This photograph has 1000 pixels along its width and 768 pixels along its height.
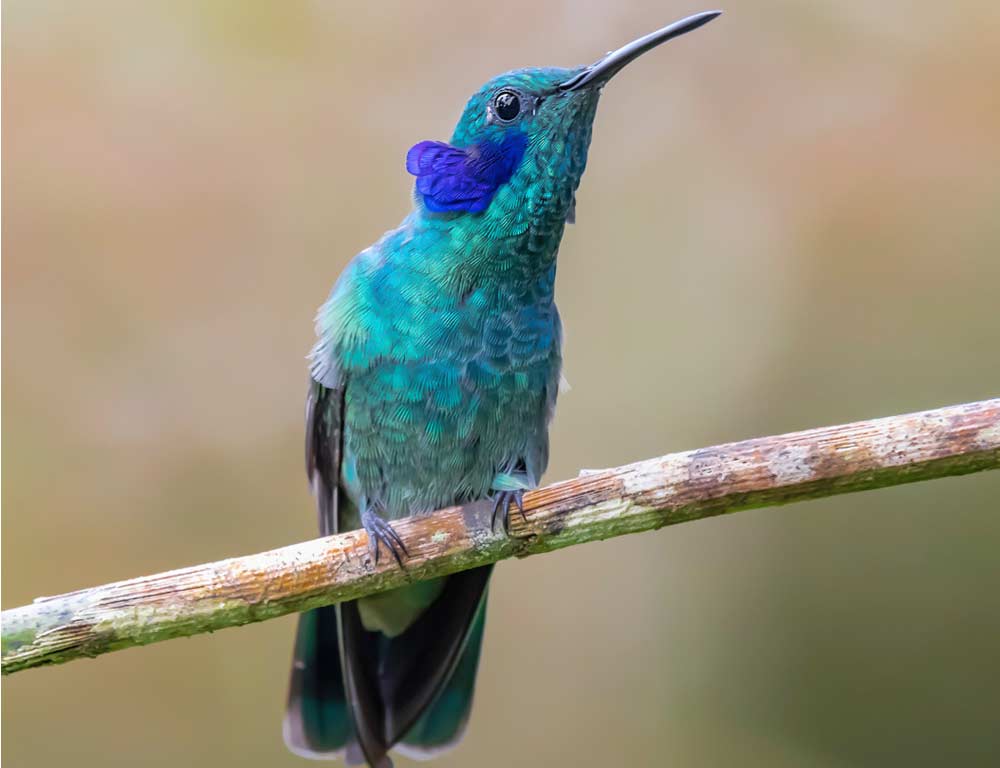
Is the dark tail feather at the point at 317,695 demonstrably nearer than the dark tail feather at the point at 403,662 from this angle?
No

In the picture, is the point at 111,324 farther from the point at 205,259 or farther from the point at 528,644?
the point at 528,644

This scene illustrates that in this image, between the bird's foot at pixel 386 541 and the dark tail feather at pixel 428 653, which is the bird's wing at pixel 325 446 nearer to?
the dark tail feather at pixel 428 653

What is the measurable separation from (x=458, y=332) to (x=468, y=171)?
1.60 ft

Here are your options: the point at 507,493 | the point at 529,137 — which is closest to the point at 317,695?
the point at 507,493

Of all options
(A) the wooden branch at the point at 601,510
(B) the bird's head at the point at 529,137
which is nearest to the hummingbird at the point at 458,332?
(B) the bird's head at the point at 529,137

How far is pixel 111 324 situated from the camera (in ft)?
18.2

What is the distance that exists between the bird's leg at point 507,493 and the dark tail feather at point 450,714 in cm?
72

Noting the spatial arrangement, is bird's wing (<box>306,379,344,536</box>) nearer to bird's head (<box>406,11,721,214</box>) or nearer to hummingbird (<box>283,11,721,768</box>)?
hummingbird (<box>283,11,721,768</box>)

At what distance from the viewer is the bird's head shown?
10.8ft

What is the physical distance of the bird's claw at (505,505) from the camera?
2970mm

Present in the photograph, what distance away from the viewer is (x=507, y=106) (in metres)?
3.34

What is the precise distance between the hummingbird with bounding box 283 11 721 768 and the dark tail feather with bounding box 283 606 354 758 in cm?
25

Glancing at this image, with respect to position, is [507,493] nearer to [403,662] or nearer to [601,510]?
[601,510]

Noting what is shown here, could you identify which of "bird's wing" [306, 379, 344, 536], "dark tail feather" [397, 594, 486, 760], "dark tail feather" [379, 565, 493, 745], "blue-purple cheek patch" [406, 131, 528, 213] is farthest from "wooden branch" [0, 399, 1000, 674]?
"dark tail feather" [397, 594, 486, 760]
